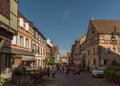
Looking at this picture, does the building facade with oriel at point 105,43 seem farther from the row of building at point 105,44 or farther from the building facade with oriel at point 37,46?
the building facade with oriel at point 37,46

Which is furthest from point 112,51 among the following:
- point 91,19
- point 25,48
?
point 25,48

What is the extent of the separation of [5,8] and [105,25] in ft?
129

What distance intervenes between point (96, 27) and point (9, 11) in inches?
1401

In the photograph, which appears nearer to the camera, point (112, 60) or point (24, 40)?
point (24, 40)

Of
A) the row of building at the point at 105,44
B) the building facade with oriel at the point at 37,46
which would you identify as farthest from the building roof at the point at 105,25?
the building facade with oriel at the point at 37,46

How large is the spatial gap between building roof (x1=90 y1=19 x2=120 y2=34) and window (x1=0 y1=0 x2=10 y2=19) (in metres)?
34.7

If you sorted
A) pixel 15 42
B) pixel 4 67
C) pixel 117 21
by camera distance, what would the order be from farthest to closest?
pixel 117 21 → pixel 15 42 → pixel 4 67

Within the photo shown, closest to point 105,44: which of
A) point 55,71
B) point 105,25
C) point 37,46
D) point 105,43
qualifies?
point 105,43

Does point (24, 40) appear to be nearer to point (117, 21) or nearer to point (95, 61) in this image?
point (95, 61)

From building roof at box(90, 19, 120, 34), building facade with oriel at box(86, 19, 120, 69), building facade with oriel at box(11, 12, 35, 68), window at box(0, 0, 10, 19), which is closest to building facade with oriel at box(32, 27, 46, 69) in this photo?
building facade with oriel at box(11, 12, 35, 68)

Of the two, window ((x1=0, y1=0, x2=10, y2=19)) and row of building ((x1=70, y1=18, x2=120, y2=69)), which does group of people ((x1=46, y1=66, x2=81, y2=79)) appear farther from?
window ((x1=0, y1=0, x2=10, y2=19))

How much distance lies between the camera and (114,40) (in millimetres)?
52500

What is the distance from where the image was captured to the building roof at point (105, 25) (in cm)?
5284

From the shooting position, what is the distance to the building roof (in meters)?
52.8
